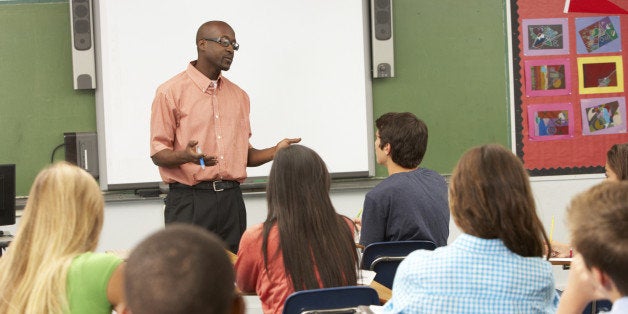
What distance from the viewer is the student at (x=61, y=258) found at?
221 centimetres

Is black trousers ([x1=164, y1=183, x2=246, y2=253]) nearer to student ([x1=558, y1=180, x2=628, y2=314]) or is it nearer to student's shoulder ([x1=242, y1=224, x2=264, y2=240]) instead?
student's shoulder ([x1=242, y1=224, x2=264, y2=240])

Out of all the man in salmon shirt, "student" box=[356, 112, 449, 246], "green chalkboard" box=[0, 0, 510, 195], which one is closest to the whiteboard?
"green chalkboard" box=[0, 0, 510, 195]

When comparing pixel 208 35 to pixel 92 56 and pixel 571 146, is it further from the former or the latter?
pixel 571 146

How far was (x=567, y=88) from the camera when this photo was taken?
6.09 m

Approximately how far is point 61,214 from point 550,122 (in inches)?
176

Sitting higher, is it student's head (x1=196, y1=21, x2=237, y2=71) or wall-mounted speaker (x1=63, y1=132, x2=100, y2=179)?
student's head (x1=196, y1=21, x2=237, y2=71)

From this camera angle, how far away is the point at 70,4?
5.48 m

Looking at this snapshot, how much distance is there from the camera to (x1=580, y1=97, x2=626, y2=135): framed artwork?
6105 millimetres

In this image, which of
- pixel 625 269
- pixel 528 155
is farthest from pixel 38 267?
pixel 528 155

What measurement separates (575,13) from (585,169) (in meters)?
1.08

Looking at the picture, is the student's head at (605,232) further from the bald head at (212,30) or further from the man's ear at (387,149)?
the bald head at (212,30)

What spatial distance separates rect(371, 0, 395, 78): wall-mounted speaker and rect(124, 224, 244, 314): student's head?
15.2ft

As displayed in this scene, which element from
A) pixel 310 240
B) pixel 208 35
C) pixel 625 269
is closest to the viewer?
pixel 625 269

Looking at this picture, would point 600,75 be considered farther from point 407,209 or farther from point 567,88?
point 407,209
